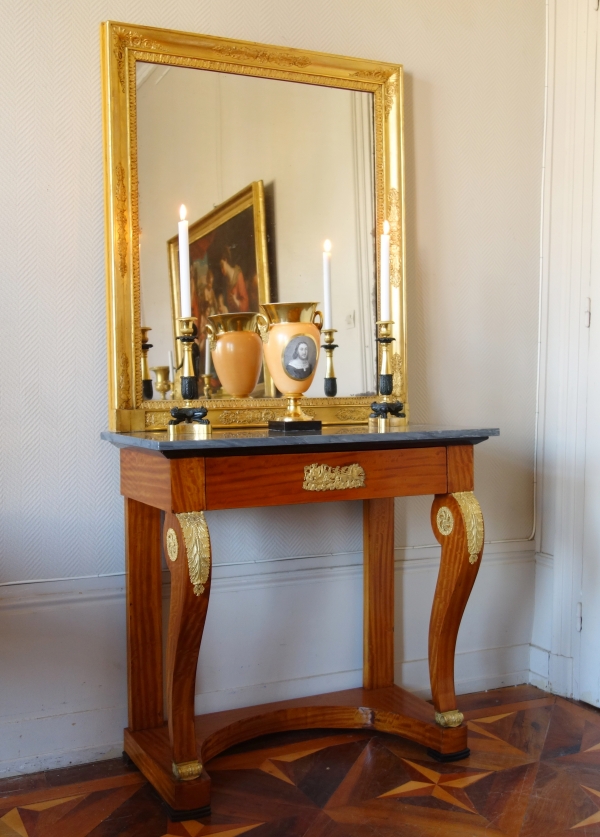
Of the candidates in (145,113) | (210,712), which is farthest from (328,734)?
(145,113)

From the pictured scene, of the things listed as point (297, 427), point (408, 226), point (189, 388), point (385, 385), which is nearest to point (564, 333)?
point (408, 226)

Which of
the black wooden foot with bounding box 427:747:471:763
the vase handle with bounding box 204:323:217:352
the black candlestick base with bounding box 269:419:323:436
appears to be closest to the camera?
the black candlestick base with bounding box 269:419:323:436

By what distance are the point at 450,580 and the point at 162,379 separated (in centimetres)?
97

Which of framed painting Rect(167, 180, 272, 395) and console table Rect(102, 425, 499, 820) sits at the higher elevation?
framed painting Rect(167, 180, 272, 395)

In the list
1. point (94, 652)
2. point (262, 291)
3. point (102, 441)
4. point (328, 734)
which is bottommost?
point (328, 734)

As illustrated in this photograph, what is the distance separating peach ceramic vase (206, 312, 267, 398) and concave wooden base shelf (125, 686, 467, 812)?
3.10 ft

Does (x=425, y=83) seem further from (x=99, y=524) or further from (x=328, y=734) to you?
(x=328, y=734)

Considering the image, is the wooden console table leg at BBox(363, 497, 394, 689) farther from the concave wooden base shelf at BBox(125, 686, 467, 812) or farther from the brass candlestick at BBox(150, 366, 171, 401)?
the brass candlestick at BBox(150, 366, 171, 401)

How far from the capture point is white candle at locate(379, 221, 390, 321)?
237cm

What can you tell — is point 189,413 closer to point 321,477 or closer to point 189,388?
point 189,388

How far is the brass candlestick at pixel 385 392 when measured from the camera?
7.28 feet

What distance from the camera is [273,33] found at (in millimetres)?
2422

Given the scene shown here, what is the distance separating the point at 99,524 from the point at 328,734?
91 centimetres

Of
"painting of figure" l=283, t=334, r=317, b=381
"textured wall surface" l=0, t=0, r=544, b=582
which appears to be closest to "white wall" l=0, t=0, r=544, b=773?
"textured wall surface" l=0, t=0, r=544, b=582
